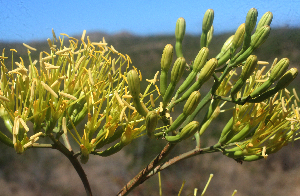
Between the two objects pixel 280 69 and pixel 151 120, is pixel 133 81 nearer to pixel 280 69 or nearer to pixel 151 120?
pixel 151 120

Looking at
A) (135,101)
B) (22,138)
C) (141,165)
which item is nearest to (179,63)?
(135,101)

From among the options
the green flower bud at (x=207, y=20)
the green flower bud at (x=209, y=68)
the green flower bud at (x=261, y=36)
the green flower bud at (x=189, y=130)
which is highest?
the green flower bud at (x=207, y=20)

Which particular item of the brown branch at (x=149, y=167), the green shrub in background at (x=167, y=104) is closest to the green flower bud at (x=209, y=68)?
the green shrub in background at (x=167, y=104)

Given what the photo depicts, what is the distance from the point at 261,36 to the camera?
0.72 feet

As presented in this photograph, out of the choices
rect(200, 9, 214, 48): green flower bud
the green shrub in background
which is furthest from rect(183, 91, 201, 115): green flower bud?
rect(200, 9, 214, 48): green flower bud

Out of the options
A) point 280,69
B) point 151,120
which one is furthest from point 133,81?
point 280,69

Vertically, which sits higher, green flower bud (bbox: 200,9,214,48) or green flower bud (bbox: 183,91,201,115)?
green flower bud (bbox: 200,9,214,48)

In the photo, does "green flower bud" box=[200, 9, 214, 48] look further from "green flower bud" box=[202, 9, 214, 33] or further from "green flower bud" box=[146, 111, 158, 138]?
"green flower bud" box=[146, 111, 158, 138]

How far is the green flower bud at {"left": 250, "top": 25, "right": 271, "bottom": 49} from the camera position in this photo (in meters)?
0.22

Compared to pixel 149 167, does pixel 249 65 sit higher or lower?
higher

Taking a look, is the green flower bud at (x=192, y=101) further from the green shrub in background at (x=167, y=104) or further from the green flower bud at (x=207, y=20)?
the green flower bud at (x=207, y=20)

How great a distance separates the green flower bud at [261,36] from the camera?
0.22m

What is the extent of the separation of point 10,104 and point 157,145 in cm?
119

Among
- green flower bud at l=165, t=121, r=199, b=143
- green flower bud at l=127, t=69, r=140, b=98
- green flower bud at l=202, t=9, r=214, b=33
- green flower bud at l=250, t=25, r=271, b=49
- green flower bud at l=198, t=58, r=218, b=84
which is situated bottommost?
green flower bud at l=165, t=121, r=199, b=143
